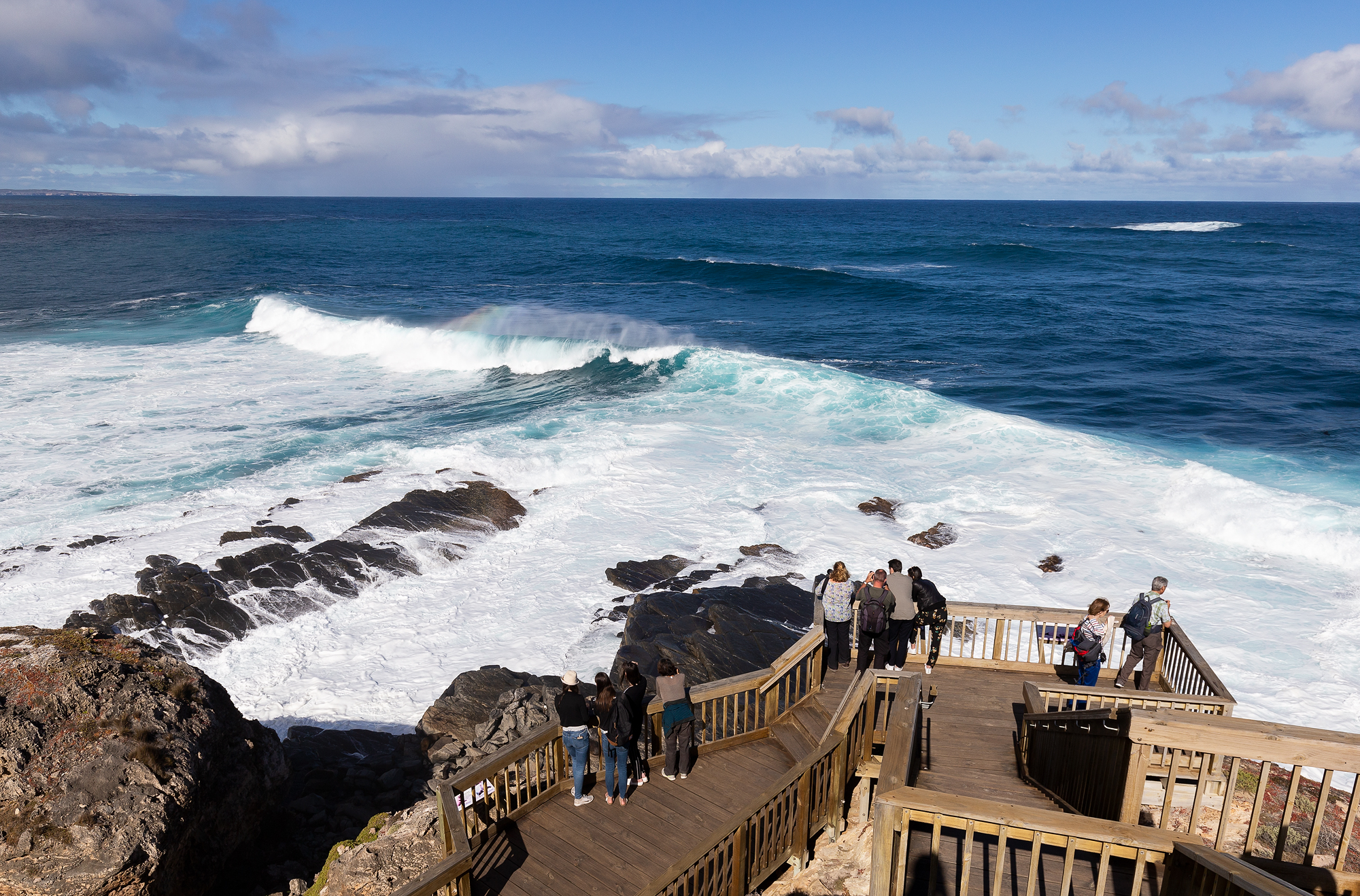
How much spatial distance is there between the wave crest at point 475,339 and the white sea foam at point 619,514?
7457mm

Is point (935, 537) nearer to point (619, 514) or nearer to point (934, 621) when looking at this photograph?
point (619, 514)

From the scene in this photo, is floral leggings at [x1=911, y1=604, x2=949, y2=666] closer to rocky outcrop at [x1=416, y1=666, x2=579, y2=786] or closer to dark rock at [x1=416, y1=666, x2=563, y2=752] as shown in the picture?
rocky outcrop at [x1=416, y1=666, x2=579, y2=786]

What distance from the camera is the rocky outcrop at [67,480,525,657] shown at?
15445mm

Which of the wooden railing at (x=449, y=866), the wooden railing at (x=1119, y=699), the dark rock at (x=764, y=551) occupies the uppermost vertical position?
the wooden railing at (x=1119, y=699)

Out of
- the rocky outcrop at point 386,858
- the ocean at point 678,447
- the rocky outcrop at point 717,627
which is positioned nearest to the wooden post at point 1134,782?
the rocky outcrop at point 386,858

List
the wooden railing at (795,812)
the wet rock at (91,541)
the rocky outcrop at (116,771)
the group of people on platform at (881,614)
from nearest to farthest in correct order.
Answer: the wooden railing at (795,812), the rocky outcrop at (116,771), the group of people on platform at (881,614), the wet rock at (91,541)

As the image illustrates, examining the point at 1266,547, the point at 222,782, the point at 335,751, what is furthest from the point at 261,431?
the point at 1266,547

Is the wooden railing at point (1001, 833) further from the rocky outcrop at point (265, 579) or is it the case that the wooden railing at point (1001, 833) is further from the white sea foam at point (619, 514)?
the rocky outcrop at point (265, 579)

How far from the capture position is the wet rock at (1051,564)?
17773 millimetres

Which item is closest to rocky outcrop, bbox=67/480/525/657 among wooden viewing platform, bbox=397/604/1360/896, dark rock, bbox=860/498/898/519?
dark rock, bbox=860/498/898/519

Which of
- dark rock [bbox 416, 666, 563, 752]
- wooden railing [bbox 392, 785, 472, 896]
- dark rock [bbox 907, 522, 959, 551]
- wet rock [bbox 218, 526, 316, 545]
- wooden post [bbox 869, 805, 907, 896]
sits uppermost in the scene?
wooden post [bbox 869, 805, 907, 896]

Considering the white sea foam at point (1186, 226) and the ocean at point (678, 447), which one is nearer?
the ocean at point (678, 447)

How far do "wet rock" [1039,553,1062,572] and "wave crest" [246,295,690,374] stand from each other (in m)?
22.7

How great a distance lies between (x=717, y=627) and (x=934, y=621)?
5.60 m
